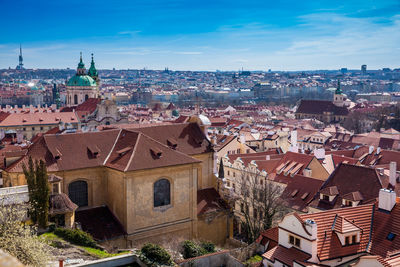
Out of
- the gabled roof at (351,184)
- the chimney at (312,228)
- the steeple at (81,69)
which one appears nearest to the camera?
the chimney at (312,228)

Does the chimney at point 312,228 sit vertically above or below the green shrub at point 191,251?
above

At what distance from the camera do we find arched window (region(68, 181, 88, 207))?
113 feet

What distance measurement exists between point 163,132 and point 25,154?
12.2 meters

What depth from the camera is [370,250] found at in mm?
26547

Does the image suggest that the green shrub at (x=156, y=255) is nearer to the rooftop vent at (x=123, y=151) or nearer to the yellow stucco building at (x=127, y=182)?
the yellow stucco building at (x=127, y=182)

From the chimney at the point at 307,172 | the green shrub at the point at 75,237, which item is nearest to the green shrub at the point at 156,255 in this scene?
the green shrub at the point at 75,237

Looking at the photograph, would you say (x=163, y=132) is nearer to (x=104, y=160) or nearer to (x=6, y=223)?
(x=104, y=160)

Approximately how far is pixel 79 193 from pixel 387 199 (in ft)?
76.3

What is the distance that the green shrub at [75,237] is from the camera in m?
28.4

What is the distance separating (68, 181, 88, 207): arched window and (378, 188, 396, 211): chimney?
2254 cm

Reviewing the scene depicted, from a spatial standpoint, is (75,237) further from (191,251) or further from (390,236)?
(390,236)

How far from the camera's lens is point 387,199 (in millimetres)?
28000

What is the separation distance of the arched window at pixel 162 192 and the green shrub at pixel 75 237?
7.48 m

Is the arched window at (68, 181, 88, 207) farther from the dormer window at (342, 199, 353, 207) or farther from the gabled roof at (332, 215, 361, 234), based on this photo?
the dormer window at (342, 199, 353, 207)
